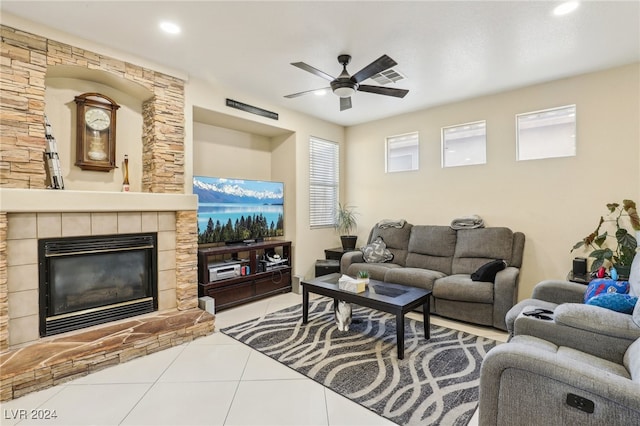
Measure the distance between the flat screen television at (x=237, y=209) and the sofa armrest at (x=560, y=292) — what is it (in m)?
3.34

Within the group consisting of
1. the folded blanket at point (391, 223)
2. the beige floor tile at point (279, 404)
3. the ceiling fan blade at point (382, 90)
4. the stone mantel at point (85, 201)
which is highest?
the ceiling fan blade at point (382, 90)

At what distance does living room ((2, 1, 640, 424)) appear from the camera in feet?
10.8

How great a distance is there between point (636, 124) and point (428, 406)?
3.63m

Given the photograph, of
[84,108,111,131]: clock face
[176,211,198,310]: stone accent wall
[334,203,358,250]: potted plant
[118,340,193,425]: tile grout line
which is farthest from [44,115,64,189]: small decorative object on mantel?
[334,203,358,250]: potted plant

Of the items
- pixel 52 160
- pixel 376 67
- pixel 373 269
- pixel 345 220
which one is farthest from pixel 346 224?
pixel 52 160

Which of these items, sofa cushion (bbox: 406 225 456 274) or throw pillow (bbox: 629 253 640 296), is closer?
throw pillow (bbox: 629 253 640 296)

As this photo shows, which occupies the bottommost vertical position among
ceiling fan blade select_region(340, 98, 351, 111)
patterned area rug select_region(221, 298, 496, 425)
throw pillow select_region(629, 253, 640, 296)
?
patterned area rug select_region(221, 298, 496, 425)

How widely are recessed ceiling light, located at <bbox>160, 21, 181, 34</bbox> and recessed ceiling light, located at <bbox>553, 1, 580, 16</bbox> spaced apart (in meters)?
3.01

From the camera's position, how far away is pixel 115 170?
3377 millimetres

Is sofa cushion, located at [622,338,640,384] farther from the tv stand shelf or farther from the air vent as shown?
the tv stand shelf

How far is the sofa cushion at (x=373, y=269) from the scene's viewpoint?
13.3 feet

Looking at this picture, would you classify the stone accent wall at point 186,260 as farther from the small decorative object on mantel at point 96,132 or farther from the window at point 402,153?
the window at point 402,153

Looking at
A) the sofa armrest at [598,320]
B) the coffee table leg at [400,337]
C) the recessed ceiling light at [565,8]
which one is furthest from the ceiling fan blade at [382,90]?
the sofa armrest at [598,320]

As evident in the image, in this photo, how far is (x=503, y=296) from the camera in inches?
126
